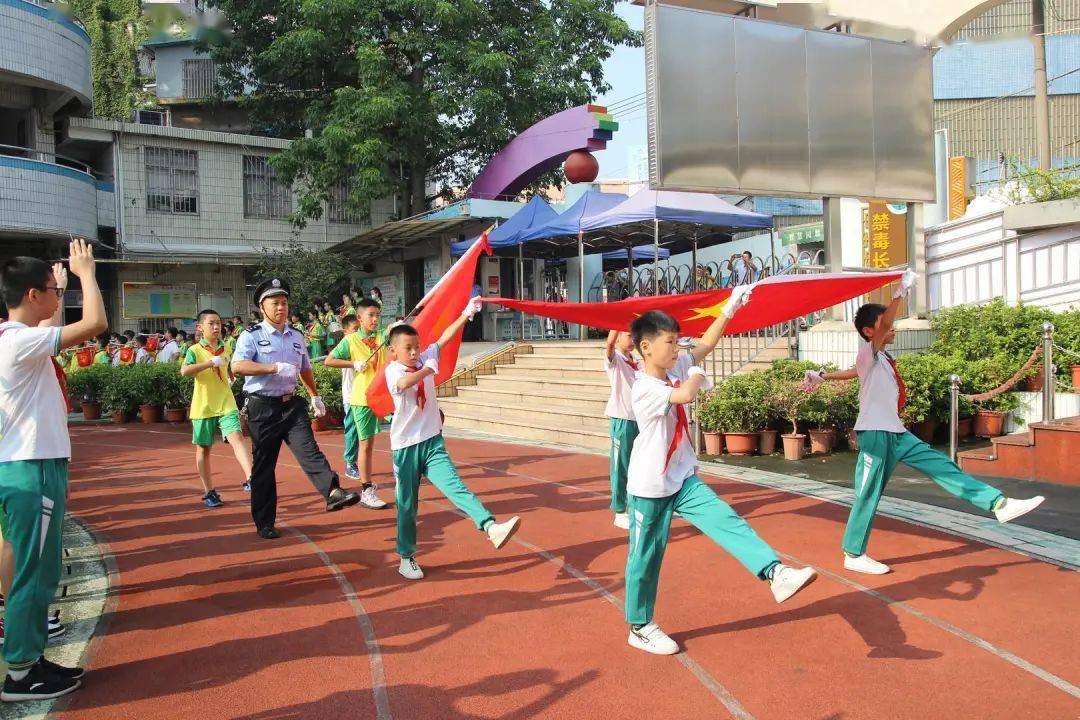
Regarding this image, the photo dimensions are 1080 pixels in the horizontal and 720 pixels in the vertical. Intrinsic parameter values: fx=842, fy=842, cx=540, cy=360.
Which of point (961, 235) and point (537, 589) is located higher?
point (961, 235)

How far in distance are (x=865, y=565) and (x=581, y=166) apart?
1530cm

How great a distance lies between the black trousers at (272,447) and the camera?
6.69 m

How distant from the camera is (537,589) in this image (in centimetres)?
547

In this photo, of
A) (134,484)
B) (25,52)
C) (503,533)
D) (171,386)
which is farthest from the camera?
(25,52)

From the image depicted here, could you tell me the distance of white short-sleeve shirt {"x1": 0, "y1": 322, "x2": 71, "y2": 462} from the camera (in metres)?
3.89

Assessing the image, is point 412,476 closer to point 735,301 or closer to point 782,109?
point 735,301

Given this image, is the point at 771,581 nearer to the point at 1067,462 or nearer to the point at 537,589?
the point at 537,589

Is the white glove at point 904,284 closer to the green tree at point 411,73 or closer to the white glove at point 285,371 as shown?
the white glove at point 285,371

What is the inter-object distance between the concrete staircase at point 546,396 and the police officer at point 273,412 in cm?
539

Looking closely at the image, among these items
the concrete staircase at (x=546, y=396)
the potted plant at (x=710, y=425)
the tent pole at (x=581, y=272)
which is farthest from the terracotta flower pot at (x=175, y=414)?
the potted plant at (x=710, y=425)

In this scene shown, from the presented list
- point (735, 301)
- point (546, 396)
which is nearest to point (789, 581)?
point (735, 301)

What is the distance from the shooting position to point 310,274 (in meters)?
22.1

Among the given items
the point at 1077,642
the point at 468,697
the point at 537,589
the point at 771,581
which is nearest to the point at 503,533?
the point at 537,589

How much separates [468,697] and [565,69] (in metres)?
21.9
